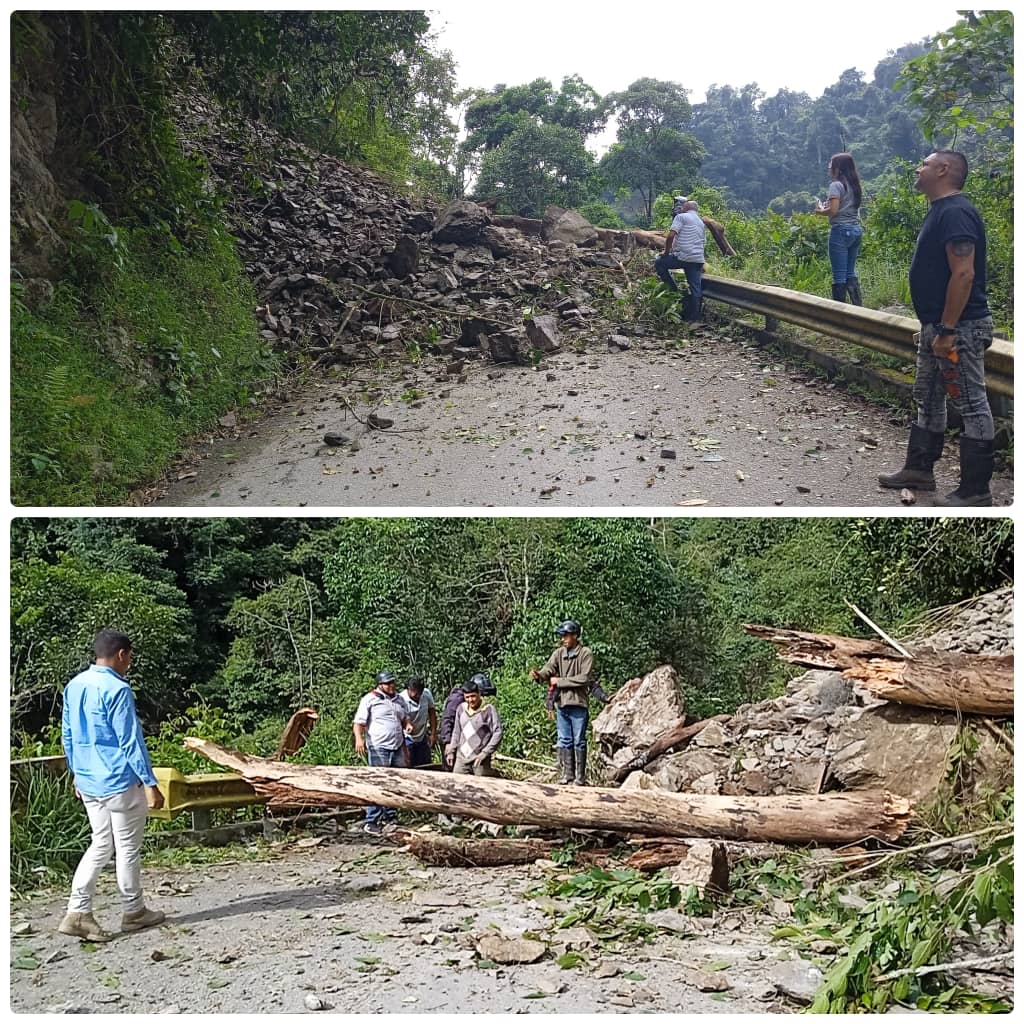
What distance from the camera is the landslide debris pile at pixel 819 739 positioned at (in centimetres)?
493

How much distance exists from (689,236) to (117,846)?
4.73m

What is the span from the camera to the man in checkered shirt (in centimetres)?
645

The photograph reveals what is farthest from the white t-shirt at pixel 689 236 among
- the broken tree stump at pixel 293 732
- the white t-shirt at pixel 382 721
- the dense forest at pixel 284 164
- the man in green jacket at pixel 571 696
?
the broken tree stump at pixel 293 732

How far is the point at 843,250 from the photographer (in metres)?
5.19

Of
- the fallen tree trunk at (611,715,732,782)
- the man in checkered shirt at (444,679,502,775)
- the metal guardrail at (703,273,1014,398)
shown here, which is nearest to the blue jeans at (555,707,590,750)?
the man in checkered shirt at (444,679,502,775)

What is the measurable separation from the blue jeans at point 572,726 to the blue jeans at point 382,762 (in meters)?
1.19

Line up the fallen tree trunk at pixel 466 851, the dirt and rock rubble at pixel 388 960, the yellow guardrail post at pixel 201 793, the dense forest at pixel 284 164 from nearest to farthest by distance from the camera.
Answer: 1. the dirt and rock rubble at pixel 388 960
2. the dense forest at pixel 284 164
3. the fallen tree trunk at pixel 466 851
4. the yellow guardrail post at pixel 201 793

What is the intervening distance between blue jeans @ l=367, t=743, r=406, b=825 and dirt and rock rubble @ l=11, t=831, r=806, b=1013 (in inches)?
56.0

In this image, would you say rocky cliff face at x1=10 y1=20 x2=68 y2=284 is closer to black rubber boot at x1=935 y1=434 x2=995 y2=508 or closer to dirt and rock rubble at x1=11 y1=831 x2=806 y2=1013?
dirt and rock rubble at x1=11 y1=831 x2=806 y2=1013

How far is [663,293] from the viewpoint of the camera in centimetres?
606

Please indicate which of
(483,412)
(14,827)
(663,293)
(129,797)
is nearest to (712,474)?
(483,412)

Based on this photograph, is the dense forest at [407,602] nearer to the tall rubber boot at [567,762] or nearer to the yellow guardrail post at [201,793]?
the tall rubber boot at [567,762]

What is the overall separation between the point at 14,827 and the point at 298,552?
5124 millimetres

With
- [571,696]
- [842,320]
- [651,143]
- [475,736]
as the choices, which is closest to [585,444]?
[842,320]
